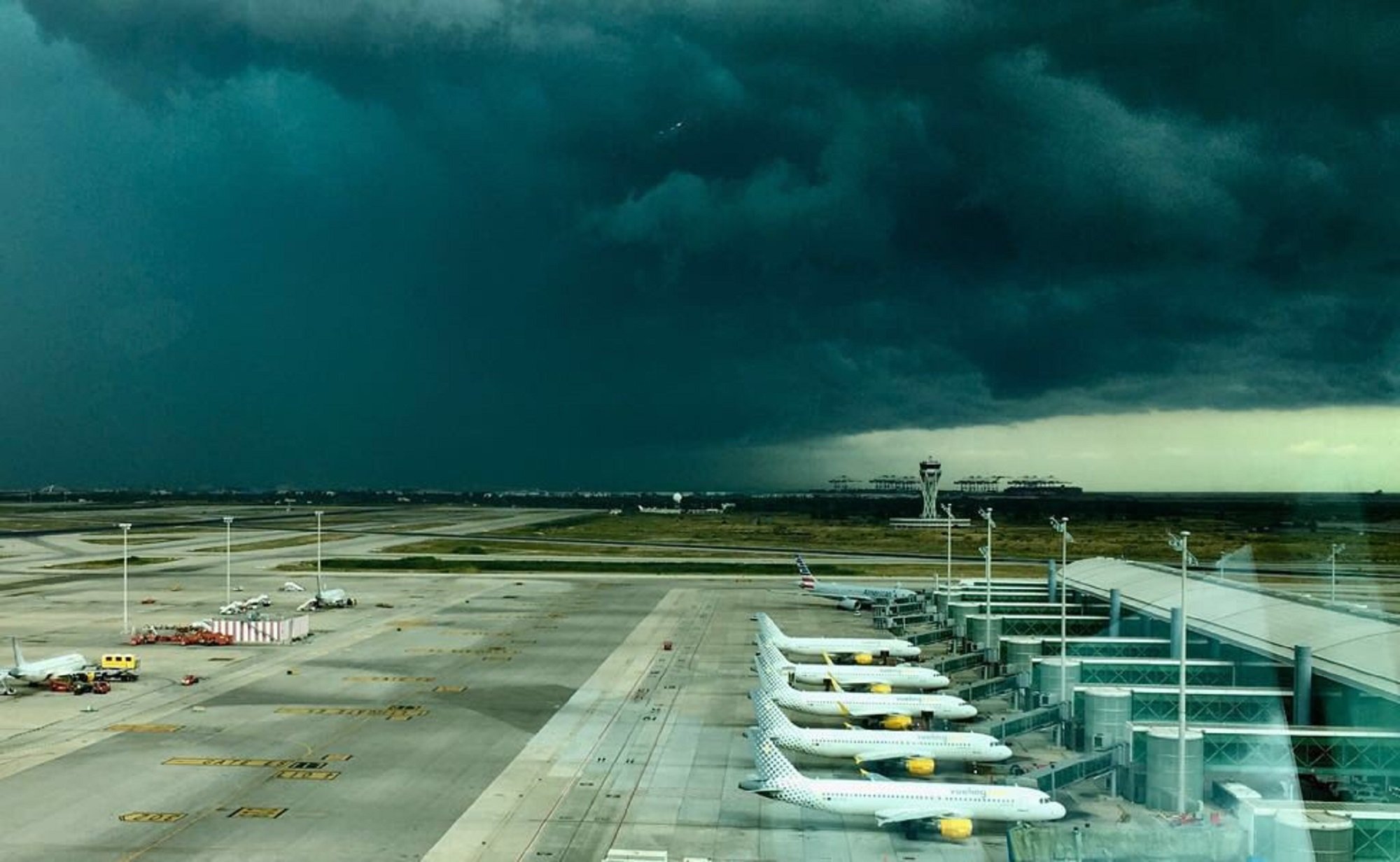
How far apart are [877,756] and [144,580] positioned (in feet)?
403

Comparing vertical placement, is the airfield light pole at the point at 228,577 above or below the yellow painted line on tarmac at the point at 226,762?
above

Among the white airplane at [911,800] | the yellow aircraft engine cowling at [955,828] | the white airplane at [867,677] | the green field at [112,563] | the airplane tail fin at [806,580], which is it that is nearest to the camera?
the yellow aircraft engine cowling at [955,828]

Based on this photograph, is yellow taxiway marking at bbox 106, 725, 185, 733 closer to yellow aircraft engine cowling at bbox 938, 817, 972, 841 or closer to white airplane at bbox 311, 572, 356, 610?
yellow aircraft engine cowling at bbox 938, 817, 972, 841

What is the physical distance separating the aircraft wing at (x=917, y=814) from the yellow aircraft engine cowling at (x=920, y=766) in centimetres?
666

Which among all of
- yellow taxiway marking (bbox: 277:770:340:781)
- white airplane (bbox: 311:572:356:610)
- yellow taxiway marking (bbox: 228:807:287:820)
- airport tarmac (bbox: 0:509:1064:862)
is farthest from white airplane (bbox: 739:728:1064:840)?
white airplane (bbox: 311:572:356:610)

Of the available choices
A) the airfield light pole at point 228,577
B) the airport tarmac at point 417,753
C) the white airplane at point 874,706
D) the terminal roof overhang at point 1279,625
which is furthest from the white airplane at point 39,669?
the terminal roof overhang at point 1279,625

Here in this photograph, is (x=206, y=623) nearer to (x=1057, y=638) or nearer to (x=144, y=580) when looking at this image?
(x=144, y=580)

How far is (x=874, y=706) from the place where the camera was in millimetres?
63656

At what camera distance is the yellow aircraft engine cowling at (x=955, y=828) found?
44875 millimetres

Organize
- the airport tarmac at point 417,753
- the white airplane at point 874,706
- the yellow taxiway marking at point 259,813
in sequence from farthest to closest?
the white airplane at point 874,706
the yellow taxiway marking at point 259,813
the airport tarmac at point 417,753

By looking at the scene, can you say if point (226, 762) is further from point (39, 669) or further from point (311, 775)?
point (39, 669)

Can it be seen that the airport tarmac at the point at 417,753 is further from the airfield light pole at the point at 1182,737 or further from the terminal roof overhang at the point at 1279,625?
the terminal roof overhang at the point at 1279,625

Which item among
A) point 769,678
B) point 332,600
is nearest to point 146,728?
point 769,678

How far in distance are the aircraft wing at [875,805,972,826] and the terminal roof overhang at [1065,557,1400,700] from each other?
835 inches
